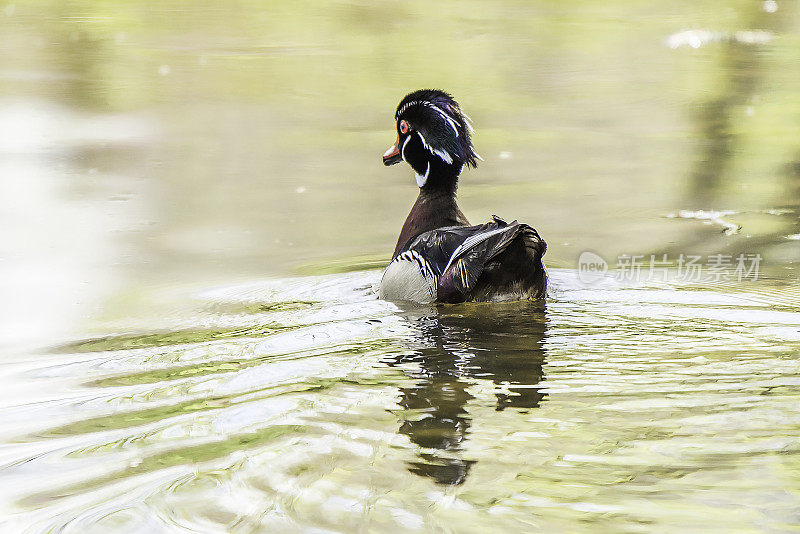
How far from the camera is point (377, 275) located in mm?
7215

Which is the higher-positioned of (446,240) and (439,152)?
(439,152)

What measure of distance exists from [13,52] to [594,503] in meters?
13.6

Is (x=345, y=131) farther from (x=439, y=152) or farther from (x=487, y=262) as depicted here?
(x=487, y=262)

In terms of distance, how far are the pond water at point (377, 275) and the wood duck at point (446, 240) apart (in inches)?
8.2

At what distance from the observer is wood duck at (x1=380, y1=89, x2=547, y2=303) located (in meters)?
5.95

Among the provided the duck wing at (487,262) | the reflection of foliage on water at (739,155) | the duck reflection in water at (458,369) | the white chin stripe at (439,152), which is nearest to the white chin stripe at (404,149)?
the white chin stripe at (439,152)

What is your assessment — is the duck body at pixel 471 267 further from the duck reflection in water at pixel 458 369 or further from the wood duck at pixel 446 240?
the duck reflection in water at pixel 458 369

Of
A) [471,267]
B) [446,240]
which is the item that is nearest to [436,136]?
[446,240]

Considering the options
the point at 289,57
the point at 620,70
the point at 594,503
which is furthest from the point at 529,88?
the point at 594,503

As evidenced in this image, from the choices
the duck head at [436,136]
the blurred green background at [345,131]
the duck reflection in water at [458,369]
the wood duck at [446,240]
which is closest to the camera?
the duck reflection in water at [458,369]

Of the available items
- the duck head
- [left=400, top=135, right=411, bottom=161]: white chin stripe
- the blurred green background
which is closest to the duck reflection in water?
the duck head

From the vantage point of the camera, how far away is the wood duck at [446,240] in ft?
19.5

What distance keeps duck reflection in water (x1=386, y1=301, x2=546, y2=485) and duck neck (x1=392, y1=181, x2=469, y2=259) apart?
1.03m

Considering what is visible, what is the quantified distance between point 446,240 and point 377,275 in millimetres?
983
